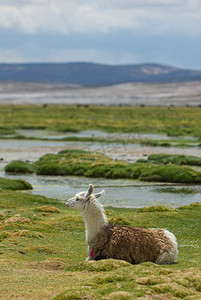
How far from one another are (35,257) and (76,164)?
2358 centimetres

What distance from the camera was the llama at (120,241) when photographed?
42.0 ft

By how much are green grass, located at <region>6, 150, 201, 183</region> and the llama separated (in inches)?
779

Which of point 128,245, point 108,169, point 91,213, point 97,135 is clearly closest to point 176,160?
point 108,169

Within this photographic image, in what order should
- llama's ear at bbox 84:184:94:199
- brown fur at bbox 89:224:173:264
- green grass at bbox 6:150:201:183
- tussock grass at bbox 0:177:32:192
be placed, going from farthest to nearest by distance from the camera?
green grass at bbox 6:150:201:183 → tussock grass at bbox 0:177:32:192 → llama's ear at bbox 84:184:94:199 → brown fur at bbox 89:224:173:264

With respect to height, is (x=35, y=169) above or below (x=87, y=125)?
below

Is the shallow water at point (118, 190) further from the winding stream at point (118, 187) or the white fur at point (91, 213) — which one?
the white fur at point (91, 213)

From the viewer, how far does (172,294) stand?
983cm

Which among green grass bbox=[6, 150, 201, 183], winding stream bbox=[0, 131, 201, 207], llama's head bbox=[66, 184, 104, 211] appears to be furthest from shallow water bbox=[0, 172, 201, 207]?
llama's head bbox=[66, 184, 104, 211]

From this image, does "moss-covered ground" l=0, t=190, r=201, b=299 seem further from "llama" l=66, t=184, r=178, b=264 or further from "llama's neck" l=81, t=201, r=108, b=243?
"llama's neck" l=81, t=201, r=108, b=243

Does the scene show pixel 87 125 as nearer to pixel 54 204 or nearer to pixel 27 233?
pixel 54 204

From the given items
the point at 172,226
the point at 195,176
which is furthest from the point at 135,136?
the point at 172,226

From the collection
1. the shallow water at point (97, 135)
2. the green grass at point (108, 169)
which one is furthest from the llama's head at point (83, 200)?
the shallow water at point (97, 135)

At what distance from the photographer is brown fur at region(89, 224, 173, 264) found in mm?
12766

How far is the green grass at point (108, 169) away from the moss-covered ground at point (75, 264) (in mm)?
10917
